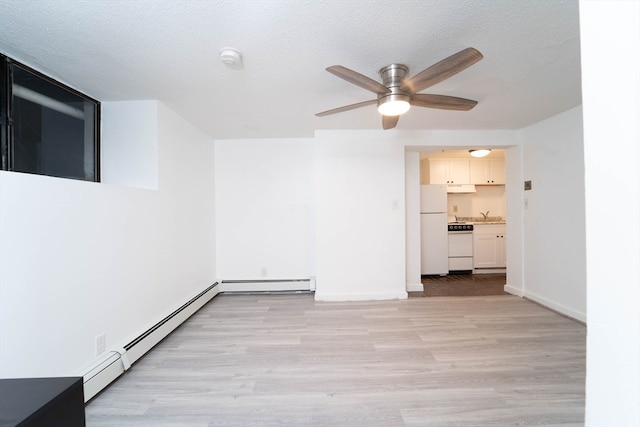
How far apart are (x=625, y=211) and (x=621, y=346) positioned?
0.85 feet

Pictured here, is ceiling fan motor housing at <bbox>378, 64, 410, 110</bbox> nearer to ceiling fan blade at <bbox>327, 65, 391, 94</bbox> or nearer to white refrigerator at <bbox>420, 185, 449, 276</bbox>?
ceiling fan blade at <bbox>327, 65, 391, 94</bbox>

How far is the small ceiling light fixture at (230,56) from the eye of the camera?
1604mm

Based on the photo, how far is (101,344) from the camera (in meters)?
1.78

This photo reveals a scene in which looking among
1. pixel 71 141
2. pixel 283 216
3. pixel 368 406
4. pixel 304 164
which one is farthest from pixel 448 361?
pixel 71 141

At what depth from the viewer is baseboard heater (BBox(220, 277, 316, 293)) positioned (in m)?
3.72

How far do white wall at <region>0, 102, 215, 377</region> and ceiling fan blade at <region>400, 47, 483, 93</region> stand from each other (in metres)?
2.31

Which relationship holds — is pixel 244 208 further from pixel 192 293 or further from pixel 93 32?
pixel 93 32

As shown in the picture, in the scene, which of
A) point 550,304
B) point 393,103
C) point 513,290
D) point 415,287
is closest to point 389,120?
point 393,103

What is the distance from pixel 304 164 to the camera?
12.3 feet

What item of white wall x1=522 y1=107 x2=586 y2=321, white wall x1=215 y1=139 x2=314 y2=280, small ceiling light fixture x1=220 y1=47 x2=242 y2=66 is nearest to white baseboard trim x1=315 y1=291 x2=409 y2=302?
white wall x1=215 y1=139 x2=314 y2=280

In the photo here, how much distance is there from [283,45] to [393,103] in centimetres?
83

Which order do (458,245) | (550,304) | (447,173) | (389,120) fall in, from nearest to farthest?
(389,120), (550,304), (458,245), (447,173)

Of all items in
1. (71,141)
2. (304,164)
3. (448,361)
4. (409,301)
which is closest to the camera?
(448,361)

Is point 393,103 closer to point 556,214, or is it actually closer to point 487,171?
point 556,214
